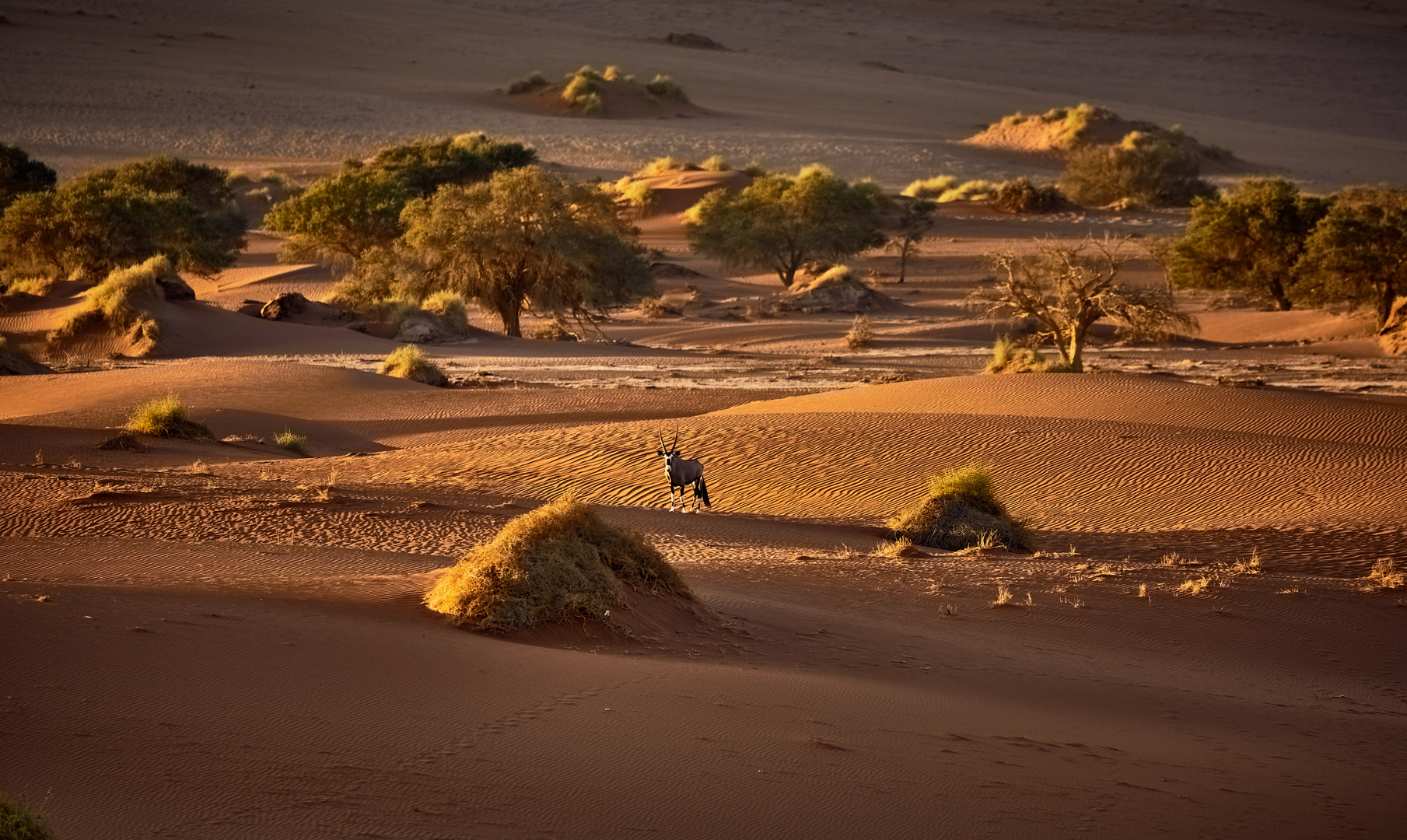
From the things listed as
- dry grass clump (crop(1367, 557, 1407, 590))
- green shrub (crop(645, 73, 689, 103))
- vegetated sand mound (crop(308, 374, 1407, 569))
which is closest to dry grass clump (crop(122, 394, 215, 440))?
vegetated sand mound (crop(308, 374, 1407, 569))

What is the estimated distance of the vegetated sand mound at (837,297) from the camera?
46.6 metres

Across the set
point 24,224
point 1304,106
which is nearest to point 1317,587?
point 24,224

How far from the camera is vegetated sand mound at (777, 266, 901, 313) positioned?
4656cm

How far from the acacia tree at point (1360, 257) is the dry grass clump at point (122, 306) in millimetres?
31641

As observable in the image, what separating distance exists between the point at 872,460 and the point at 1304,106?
372 ft

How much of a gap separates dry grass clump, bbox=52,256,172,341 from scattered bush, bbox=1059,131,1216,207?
49.8 meters

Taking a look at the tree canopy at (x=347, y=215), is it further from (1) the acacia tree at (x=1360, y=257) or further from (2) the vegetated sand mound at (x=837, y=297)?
(1) the acacia tree at (x=1360, y=257)

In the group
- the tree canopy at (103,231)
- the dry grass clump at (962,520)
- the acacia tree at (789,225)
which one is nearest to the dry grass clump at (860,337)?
the acacia tree at (789,225)

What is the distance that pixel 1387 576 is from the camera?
1312 cm

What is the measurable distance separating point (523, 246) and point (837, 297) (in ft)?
40.8

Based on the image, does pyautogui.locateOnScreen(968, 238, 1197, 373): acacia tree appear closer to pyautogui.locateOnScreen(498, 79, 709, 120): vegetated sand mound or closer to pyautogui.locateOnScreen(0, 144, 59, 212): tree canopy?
pyautogui.locateOnScreen(0, 144, 59, 212): tree canopy

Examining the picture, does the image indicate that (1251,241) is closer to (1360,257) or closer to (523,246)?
(1360,257)

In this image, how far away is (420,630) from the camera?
8492mm

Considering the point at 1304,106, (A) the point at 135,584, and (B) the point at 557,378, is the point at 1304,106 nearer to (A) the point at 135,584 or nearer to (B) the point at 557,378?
(B) the point at 557,378
